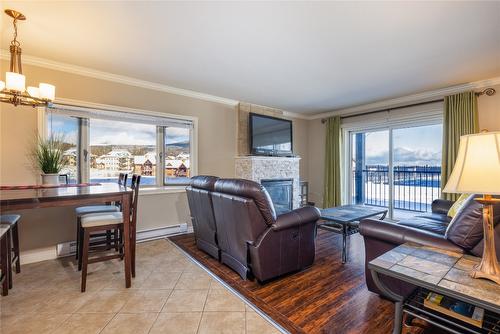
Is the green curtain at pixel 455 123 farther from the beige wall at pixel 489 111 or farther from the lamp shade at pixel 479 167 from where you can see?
the lamp shade at pixel 479 167

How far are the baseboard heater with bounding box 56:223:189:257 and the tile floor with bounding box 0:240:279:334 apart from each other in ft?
1.01

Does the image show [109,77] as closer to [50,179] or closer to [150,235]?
[50,179]

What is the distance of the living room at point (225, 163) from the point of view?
170 cm

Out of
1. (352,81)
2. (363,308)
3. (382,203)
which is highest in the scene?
(352,81)

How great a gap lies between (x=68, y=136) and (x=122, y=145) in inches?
26.7

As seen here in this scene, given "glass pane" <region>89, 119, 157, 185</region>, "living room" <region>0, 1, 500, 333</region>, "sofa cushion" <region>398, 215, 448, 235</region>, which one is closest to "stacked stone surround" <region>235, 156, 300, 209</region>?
"living room" <region>0, 1, 500, 333</region>

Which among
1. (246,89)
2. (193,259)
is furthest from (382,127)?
(193,259)

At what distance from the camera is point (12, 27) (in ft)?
7.15

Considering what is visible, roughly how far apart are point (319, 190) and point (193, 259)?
3.83m

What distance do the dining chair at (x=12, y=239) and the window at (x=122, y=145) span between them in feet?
3.13

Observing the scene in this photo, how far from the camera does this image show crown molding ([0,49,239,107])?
2.78 metres

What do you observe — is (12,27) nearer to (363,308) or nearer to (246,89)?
(246,89)

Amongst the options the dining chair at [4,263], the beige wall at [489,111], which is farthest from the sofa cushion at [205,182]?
the beige wall at [489,111]

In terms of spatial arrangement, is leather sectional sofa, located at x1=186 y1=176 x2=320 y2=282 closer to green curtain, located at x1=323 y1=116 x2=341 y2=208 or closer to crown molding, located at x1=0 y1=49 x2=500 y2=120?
crown molding, located at x1=0 y1=49 x2=500 y2=120
